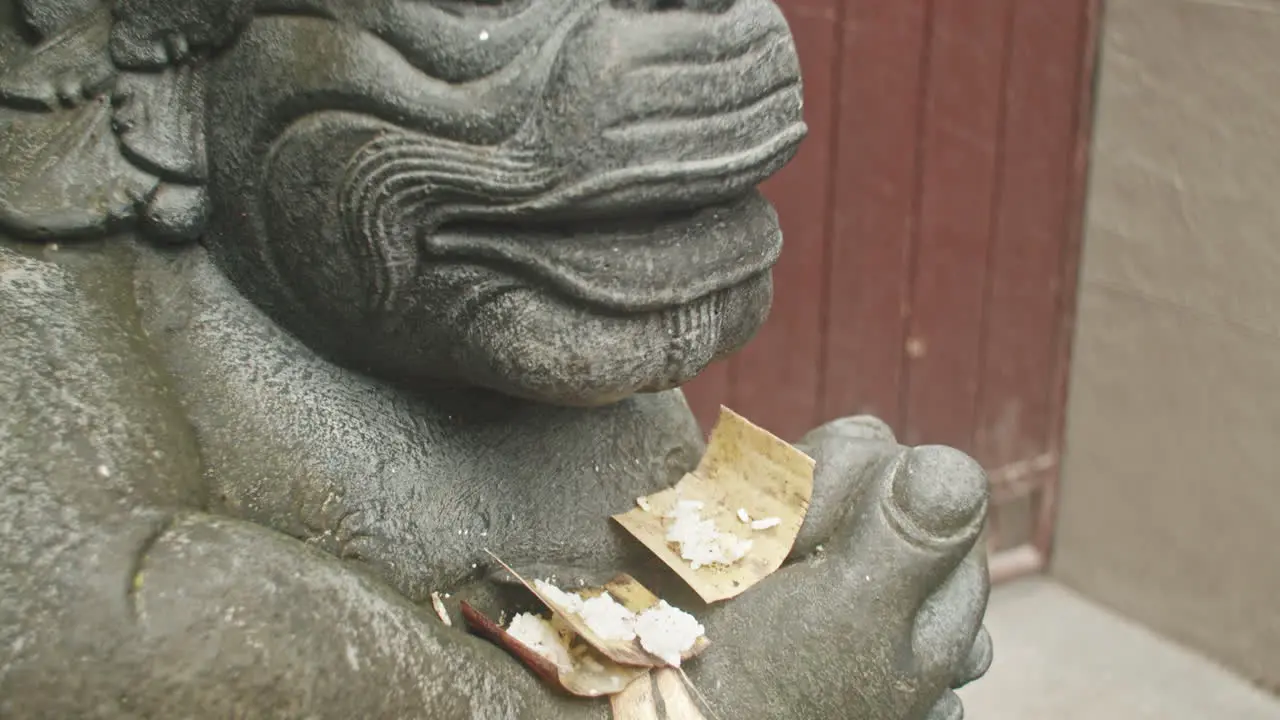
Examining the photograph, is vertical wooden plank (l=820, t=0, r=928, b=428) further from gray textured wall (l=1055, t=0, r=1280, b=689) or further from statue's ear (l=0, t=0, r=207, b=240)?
statue's ear (l=0, t=0, r=207, b=240)

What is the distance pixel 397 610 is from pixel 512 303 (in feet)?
0.55

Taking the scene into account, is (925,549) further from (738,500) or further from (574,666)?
(574,666)

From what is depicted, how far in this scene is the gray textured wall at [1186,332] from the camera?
1.92 m

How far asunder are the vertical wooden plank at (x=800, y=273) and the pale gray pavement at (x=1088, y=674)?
0.47 meters

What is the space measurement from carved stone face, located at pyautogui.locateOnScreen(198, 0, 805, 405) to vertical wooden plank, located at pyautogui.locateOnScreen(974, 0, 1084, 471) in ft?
4.42

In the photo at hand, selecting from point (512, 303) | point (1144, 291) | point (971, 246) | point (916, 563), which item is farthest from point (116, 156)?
point (1144, 291)

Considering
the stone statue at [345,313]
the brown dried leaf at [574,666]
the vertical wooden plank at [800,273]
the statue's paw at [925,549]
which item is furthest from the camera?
the vertical wooden plank at [800,273]

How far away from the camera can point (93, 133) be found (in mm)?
732

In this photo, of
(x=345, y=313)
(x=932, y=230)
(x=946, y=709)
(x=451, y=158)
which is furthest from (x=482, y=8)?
(x=932, y=230)

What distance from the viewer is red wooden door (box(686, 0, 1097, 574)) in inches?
73.0

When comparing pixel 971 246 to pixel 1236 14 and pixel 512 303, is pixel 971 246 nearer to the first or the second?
pixel 1236 14

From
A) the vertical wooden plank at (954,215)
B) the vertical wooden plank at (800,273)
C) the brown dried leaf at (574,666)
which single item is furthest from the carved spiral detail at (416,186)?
the vertical wooden plank at (954,215)

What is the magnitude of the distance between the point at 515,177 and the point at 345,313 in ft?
0.45

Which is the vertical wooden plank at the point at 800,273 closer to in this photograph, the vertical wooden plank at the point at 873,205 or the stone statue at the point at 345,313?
the vertical wooden plank at the point at 873,205
